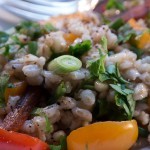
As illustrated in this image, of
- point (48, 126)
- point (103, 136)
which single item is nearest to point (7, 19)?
point (48, 126)

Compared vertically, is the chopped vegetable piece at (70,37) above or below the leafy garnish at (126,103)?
above

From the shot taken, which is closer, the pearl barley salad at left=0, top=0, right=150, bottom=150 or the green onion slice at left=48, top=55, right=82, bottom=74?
Result: the pearl barley salad at left=0, top=0, right=150, bottom=150

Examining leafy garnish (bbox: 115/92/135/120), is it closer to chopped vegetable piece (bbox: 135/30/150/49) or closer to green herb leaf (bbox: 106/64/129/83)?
green herb leaf (bbox: 106/64/129/83)

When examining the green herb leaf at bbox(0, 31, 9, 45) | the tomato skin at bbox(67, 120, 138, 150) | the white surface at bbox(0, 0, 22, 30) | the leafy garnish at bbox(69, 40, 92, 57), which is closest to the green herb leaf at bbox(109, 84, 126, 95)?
the tomato skin at bbox(67, 120, 138, 150)

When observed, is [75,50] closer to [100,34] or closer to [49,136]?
[100,34]

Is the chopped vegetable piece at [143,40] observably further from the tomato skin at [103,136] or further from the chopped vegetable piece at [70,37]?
the tomato skin at [103,136]

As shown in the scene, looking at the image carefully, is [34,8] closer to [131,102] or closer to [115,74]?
[115,74]

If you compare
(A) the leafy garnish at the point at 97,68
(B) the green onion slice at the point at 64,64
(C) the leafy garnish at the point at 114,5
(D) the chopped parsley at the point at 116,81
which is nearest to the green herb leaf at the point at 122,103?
(D) the chopped parsley at the point at 116,81
